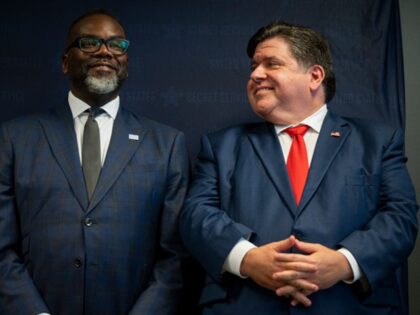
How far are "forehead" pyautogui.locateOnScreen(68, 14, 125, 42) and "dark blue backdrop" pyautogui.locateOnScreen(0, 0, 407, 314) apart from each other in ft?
1.07

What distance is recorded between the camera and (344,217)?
1.66 metres

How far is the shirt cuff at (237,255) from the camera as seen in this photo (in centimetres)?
160

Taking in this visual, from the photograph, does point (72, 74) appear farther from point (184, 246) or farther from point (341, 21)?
point (341, 21)

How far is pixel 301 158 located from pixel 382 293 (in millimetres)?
469

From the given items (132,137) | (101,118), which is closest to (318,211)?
(132,137)

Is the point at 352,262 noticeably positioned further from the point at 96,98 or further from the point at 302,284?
the point at 96,98

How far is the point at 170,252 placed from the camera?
1836 mm

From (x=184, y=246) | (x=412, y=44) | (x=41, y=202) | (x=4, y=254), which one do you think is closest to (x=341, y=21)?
(x=412, y=44)

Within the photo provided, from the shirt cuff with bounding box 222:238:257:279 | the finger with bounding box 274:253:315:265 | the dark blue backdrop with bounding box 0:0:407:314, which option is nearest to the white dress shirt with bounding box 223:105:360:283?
the shirt cuff with bounding box 222:238:257:279

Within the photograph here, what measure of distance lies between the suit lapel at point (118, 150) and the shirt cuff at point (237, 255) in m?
0.45

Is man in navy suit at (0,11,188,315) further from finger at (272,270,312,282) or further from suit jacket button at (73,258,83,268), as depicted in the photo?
finger at (272,270,312,282)

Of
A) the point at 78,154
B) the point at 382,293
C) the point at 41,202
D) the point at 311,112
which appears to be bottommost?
the point at 382,293

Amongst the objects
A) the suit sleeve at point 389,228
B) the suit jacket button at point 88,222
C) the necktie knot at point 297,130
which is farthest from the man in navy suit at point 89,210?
the suit sleeve at point 389,228

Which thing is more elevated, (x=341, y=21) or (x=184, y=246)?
(x=341, y=21)
